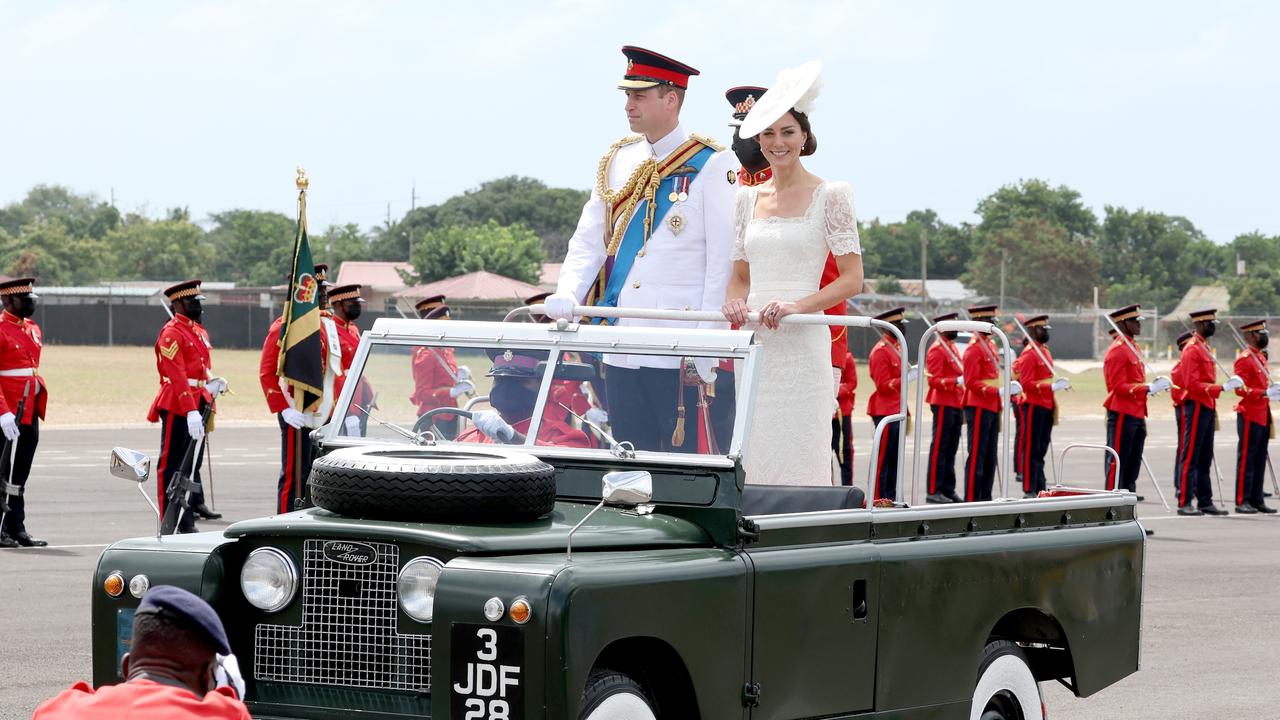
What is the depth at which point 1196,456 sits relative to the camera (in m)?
20.6

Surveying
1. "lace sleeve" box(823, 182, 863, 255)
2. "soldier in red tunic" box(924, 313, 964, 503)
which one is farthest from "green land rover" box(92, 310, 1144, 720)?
"soldier in red tunic" box(924, 313, 964, 503)

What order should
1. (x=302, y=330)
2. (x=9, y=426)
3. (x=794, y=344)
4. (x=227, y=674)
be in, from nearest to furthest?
(x=227, y=674) < (x=794, y=344) < (x=302, y=330) < (x=9, y=426)

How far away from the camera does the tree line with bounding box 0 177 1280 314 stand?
10406 cm

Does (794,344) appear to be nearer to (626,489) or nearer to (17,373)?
(626,489)

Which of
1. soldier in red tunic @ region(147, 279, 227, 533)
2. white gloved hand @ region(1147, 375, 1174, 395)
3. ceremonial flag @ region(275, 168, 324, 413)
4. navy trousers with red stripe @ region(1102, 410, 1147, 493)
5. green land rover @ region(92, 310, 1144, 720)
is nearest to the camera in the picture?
green land rover @ region(92, 310, 1144, 720)

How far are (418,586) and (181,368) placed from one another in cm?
1089

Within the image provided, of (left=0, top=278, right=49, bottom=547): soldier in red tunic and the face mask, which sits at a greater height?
the face mask

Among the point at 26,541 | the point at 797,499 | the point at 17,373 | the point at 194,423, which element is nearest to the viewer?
the point at 797,499

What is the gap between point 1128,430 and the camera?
20062mm

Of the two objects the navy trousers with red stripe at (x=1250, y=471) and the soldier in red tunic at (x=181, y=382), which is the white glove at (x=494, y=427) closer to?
the soldier in red tunic at (x=181, y=382)

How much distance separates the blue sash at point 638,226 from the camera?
7781mm

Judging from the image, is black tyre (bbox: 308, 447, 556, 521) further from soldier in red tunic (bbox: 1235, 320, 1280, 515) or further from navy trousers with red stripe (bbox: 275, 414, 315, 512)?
soldier in red tunic (bbox: 1235, 320, 1280, 515)

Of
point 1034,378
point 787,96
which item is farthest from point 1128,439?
point 787,96

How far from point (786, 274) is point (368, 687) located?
2.67 m
